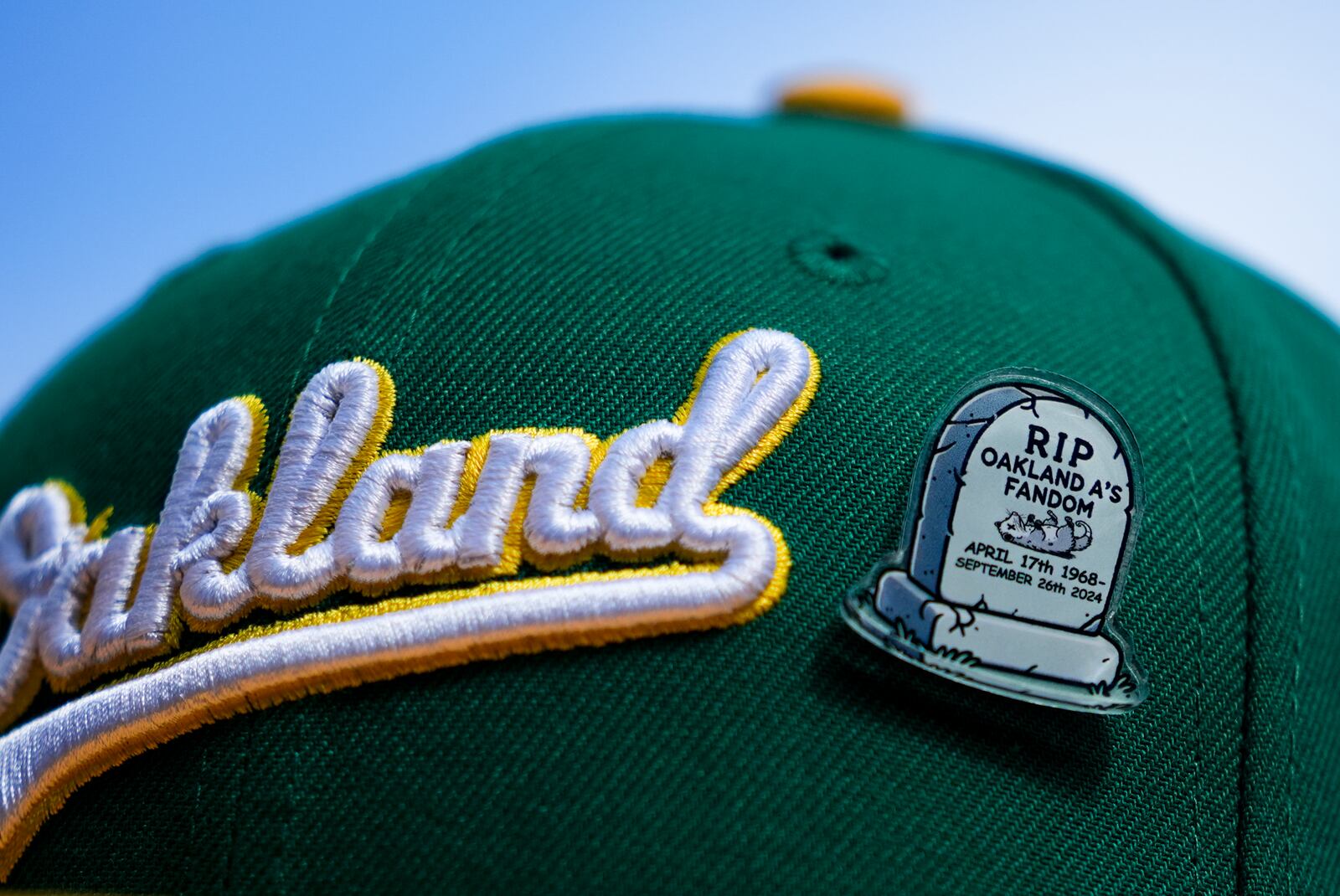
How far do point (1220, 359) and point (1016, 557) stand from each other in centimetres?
29

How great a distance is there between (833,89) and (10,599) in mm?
908

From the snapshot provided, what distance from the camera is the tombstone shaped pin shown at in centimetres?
64

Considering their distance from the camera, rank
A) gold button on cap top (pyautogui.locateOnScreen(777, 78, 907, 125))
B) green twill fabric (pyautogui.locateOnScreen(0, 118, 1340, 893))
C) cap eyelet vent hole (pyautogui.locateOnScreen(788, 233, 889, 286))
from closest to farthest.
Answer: green twill fabric (pyautogui.locateOnScreen(0, 118, 1340, 893)), cap eyelet vent hole (pyautogui.locateOnScreen(788, 233, 889, 286)), gold button on cap top (pyautogui.locateOnScreen(777, 78, 907, 125))

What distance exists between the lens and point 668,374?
0.69 metres

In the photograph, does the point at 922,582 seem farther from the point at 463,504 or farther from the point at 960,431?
the point at 463,504

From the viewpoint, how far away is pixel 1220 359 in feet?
2.72

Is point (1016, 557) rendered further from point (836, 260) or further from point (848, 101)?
point (848, 101)

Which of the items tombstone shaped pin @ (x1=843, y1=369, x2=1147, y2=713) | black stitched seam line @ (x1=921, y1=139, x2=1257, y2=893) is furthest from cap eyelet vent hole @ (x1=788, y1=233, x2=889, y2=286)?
black stitched seam line @ (x1=921, y1=139, x2=1257, y2=893)

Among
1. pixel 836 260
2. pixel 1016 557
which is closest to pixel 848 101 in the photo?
pixel 836 260

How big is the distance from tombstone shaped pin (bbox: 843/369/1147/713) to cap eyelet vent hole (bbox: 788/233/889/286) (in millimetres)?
139

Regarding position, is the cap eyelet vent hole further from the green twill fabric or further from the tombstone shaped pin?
the tombstone shaped pin

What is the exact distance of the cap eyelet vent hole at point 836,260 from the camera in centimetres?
76

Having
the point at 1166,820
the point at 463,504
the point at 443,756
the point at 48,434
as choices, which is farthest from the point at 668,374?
the point at 48,434

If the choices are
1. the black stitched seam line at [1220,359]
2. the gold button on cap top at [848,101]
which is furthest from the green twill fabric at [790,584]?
the gold button on cap top at [848,101]
